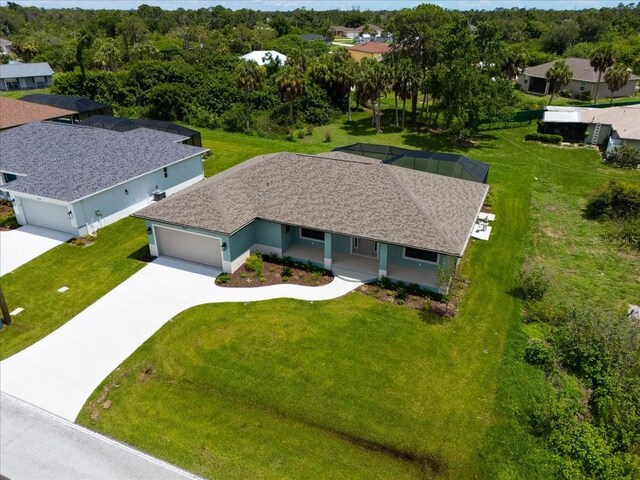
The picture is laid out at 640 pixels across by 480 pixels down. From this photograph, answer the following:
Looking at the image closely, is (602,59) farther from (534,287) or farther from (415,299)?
(415,299)

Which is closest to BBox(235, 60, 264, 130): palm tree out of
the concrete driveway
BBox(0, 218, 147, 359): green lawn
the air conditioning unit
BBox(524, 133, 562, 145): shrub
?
the air conditioning unit

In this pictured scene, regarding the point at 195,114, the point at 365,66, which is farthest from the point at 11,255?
the point at 365,66

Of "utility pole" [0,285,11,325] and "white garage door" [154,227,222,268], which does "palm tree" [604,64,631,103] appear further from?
"utility pole" [0,285,11,325]

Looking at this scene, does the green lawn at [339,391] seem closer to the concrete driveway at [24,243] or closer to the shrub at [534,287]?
the shrub at [534,287]

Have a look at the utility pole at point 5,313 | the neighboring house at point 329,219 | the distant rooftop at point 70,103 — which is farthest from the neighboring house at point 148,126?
the utility pole at point 5,313

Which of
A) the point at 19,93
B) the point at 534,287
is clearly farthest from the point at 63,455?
the point at 19,93

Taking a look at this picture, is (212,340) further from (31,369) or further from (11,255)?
(11,255)

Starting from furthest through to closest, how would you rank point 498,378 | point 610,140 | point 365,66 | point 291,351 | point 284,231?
1. point 365,66
2. point 610,140
3. point 284,231
4. point 291,351
5. point 498,378
